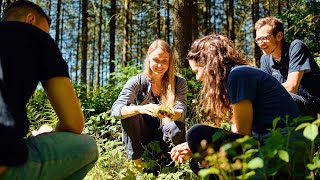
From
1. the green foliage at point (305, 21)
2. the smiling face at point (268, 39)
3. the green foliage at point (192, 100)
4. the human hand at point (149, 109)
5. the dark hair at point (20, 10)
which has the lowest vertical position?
the green foliage at point (192, 100)

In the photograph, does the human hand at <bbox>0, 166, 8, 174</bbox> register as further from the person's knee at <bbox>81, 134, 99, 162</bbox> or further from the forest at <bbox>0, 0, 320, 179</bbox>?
the forest at <bbox>0, 0, 320, 179</bbox>

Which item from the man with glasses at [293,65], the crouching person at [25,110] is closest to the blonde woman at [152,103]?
the man with glasses at [293,65]

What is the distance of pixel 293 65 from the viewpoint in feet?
12.5

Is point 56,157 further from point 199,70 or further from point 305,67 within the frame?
point 305,67

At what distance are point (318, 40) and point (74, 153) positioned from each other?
373 inches

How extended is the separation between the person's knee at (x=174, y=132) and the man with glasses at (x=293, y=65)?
114cm

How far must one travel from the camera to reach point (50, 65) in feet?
6.53

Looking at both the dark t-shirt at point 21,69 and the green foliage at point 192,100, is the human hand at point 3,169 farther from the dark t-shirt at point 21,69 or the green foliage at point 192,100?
the green foliage at point 192,100

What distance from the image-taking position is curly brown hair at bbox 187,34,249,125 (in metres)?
2.70

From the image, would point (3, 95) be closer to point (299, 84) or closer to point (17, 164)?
point (17, 164)

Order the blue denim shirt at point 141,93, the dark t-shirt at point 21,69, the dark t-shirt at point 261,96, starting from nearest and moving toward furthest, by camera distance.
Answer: the dark t-shirt at point 21,69 → the dark t-shirt at point 261,96 → the blue denim shirt at point 141,93

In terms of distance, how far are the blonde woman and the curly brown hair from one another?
0.94 metres

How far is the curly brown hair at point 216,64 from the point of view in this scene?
8.86ft

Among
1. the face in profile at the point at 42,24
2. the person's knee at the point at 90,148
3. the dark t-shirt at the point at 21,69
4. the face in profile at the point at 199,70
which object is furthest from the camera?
the face in profile at the point at 199,70
